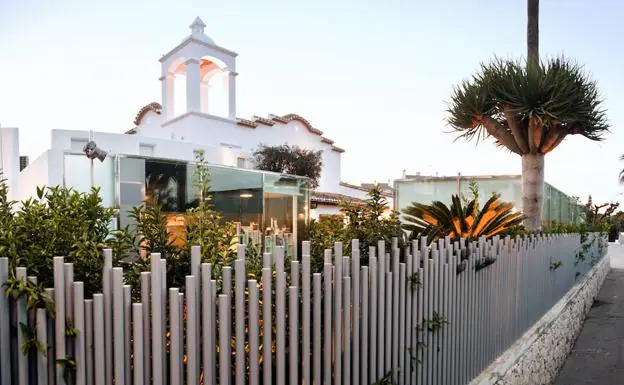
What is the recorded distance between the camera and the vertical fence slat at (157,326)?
6.29 feet

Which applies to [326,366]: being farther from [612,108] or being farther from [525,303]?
[612,108]

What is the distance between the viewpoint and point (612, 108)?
9445 millimetres

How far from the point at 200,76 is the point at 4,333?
23.5 metres

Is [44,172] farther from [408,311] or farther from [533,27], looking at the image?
[533,27]

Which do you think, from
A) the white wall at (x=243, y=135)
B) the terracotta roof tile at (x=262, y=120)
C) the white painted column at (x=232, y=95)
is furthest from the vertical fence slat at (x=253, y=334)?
the terracotta roof tile at (x=262, y=120)

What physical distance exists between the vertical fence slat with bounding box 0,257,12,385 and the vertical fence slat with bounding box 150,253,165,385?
1.70ft

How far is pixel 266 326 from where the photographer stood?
90.0 inches

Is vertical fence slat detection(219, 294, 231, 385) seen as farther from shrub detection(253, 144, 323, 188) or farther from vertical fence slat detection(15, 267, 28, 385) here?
shrub detection(253, 144, 323, 188)

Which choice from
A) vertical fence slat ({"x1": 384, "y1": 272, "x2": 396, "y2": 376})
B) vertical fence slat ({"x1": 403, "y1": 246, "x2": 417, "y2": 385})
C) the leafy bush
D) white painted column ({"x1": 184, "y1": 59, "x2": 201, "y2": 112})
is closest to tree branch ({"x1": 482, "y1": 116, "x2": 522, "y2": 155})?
the leafy bush

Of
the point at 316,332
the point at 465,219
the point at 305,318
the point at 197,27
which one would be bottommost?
the point at 316,332

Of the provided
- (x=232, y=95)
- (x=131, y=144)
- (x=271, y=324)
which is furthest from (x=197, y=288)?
(x=232, y=95)

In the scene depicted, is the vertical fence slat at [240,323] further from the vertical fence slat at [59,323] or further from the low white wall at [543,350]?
the low white wall at [543,350]

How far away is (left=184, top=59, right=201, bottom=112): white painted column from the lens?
21.5 meters

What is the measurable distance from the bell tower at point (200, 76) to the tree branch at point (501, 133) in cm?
1588
